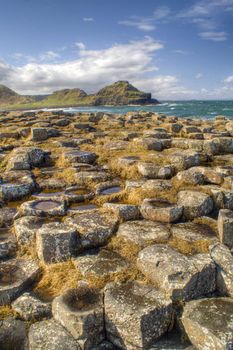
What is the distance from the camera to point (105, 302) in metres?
6.21

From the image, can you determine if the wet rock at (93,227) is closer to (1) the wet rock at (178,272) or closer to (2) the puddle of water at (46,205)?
(2) the puddle of water at (46,205)

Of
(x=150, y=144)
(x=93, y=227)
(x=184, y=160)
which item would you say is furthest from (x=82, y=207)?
(x=150, y=144)

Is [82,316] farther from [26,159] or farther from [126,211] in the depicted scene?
[26,159]

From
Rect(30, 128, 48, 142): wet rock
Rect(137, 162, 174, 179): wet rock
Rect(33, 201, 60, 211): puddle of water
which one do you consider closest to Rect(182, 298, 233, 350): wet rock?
Rect(33, 201, 60, 211): puddle of water

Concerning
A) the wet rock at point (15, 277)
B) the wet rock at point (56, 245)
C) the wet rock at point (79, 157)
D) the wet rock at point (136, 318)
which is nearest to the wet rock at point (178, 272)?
the wet rock at point (136, 318)

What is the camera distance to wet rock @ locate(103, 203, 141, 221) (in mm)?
9070

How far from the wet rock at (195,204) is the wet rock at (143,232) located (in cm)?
91

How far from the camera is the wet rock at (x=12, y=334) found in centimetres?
598

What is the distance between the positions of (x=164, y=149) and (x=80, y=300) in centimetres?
1010

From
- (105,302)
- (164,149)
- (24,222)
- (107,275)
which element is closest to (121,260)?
(107,275)

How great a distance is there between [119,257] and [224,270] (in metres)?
2.25

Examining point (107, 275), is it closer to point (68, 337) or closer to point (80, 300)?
point (80, 300)

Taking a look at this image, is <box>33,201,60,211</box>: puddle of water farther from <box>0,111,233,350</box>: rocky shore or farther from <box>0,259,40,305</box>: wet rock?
<box>0,259,40,305</box>: wet rock

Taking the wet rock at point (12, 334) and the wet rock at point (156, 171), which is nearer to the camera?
the wet rock at point (12, 334)
